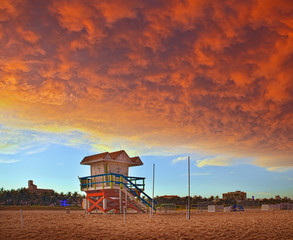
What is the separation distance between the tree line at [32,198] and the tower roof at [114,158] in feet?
159

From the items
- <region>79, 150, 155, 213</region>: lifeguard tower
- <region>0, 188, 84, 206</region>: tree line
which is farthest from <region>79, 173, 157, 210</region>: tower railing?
<region>0, 188, 84, 206</region>: tree line

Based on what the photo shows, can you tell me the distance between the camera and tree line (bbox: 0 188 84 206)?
84.3 meters

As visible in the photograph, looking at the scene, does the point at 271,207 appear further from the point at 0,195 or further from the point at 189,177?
the point at 0,195

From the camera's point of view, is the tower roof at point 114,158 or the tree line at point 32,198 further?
the tree line at point 32,198

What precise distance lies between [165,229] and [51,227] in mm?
7464

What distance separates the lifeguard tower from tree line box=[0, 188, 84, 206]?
160 ft

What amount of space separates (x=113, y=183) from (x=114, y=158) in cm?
344

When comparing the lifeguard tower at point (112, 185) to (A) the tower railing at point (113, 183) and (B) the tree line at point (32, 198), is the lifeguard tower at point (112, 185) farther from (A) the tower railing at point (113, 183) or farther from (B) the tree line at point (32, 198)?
(B) the tree line at point (32, 198)

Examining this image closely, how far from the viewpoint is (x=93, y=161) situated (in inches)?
1503

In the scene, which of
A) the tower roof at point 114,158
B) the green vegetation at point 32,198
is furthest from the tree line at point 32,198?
the tower roof at point 114,158

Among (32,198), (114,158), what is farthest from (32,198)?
(114,158)

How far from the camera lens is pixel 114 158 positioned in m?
38.2

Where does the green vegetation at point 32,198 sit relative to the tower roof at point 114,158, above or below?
below

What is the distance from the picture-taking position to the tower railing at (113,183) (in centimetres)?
3484
